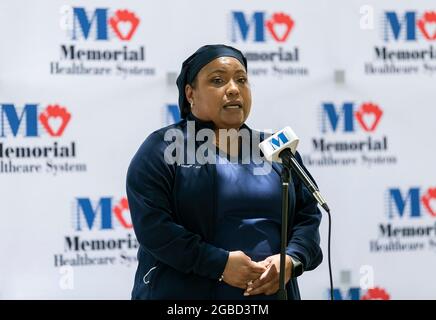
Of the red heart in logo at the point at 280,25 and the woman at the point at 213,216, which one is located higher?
the red heart in logo at the point at 280,25

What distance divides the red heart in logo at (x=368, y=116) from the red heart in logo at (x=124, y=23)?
1.16 m

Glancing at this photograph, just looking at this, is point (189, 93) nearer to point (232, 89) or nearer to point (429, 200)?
point (232, 89)

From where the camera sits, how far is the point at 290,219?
2004 millimetres

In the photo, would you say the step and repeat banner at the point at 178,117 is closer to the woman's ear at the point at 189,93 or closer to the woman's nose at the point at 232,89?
the woman's ear at the point at 189,93

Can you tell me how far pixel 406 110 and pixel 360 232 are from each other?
0.65 metres

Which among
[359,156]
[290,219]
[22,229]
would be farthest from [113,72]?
[290,219]

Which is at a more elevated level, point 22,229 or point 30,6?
point 30,6

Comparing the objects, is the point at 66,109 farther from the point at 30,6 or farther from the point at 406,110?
the point at 406,110

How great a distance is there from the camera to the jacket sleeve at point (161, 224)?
72.2 inches

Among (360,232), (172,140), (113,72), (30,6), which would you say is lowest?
(360,232)

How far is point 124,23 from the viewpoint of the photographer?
127 inches

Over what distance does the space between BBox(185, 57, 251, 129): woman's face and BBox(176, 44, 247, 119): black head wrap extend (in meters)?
0.01

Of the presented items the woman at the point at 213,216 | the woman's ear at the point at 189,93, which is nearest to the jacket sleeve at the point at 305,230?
the woman at the point at 213,216
